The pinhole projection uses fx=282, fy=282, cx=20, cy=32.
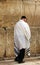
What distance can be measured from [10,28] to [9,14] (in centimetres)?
63

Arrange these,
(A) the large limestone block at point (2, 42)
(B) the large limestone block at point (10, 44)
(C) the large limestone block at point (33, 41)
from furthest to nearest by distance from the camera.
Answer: (C) the large limestone block at point (33, 41), (B) the large limestone block at point (10, 44), (A) the large limestone block at point (2, 42)

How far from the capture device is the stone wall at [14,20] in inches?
480

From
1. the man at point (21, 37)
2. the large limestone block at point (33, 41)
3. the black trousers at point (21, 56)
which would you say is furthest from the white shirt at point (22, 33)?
the large limestone block at point (33, 41)

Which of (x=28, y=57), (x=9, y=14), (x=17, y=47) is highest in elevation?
(x=9, y=14)

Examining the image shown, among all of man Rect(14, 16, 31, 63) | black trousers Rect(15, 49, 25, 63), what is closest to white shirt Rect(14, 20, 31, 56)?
man Rect(14, 16, 31, 63)

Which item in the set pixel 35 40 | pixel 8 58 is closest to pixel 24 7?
pixel 35 40

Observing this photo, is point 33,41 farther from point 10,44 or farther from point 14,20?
point 14,20

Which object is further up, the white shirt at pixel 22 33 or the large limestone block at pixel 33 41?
the white shirt at pixel 22 33

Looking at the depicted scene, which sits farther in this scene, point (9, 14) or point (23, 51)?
point (9, 14)

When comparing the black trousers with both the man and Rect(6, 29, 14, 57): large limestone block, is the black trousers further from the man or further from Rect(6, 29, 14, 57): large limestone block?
Rect(6, 29, 14, 57): large limestone block

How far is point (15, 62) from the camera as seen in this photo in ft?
38.1

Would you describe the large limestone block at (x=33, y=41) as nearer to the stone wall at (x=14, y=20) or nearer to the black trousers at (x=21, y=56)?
the stone wall at (x=14, y=20)

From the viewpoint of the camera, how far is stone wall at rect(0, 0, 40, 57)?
1218 cm

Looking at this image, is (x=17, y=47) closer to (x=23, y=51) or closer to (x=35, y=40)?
(x=23, y=51)
